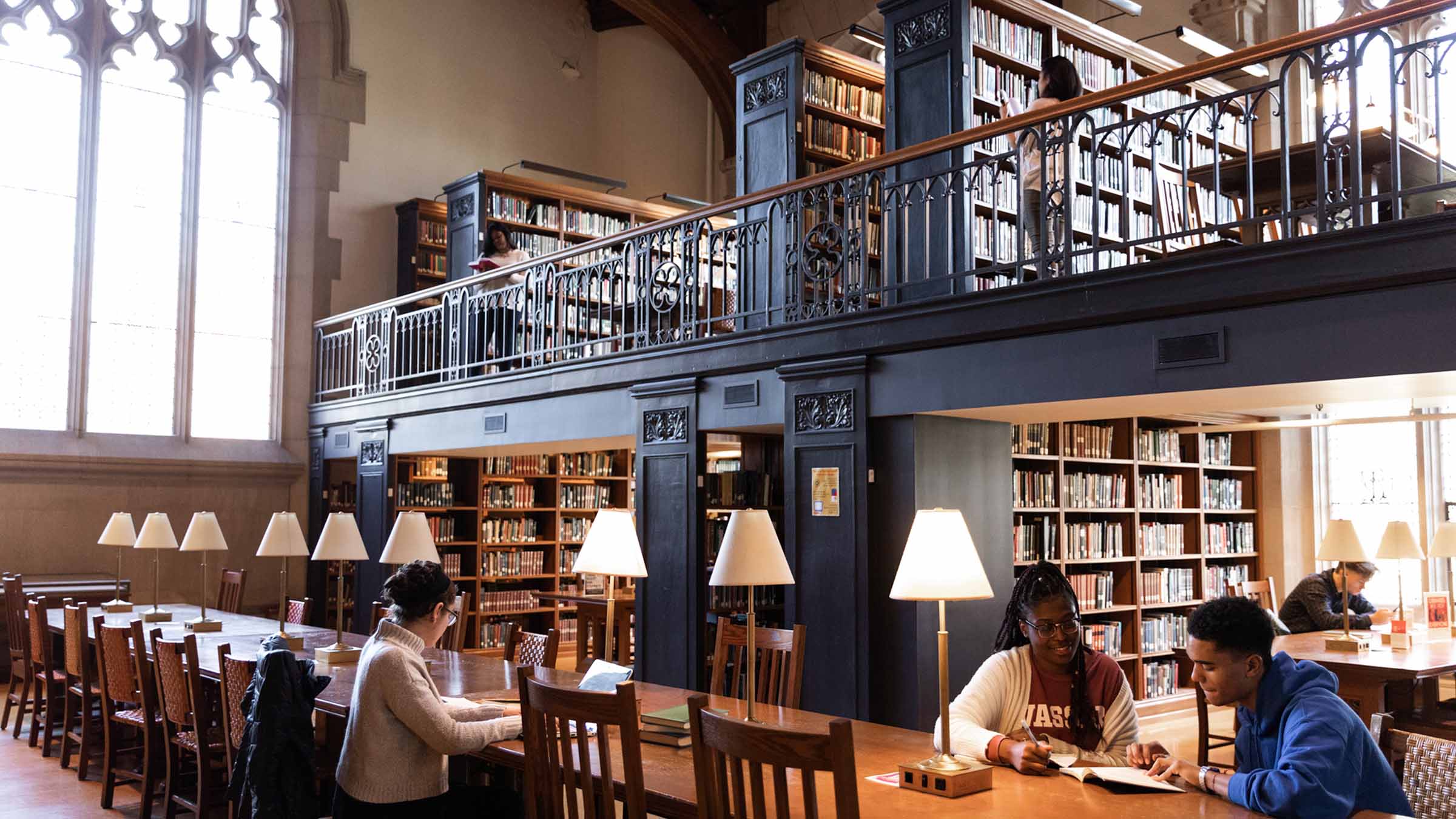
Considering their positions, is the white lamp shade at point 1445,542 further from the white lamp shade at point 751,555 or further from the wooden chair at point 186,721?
the wooden chair at point 186,721

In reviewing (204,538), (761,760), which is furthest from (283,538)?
(761,760)

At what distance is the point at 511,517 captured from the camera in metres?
10.8

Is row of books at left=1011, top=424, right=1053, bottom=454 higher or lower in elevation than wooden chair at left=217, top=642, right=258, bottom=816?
higher

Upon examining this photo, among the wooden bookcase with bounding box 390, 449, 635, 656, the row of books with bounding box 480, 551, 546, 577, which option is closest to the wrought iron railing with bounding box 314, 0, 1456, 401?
the wooden bookcase with bounding box 390, 449, 635, 656

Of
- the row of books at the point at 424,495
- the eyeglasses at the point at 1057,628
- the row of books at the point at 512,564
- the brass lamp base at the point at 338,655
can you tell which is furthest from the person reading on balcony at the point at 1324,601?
the row of books at the point at 424,495

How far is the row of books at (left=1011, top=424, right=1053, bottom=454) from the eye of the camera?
6.98m

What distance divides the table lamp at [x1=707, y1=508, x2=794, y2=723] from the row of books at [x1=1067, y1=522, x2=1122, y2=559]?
14.9ft

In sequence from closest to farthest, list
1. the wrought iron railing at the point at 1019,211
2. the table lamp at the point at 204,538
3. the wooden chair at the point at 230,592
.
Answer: the wrought iron railing at the point at 1019,211 < the table lamp at the point at 204,538 < the wooden chair at the point at 230,592

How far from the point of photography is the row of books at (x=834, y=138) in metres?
7.50

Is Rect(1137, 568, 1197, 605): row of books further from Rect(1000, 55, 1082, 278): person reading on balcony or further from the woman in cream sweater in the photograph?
the woman in cream sweater

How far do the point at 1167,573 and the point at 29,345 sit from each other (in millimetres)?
9540

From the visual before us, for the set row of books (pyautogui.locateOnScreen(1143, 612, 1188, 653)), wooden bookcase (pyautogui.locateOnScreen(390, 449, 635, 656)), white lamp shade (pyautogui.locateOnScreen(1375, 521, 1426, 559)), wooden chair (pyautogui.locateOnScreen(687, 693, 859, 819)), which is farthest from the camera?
wooden bookcase (pyautogui.locateOnScreen(390, 449, 635, 656))

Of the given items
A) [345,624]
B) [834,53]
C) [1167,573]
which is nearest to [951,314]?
[834,53]

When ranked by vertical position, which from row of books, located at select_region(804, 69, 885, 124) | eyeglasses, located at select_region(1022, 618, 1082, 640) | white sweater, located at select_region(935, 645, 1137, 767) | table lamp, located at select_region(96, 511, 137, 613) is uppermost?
row of books, located at select_region(804, 69, 885, 124)
